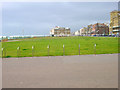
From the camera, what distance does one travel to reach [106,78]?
609cm

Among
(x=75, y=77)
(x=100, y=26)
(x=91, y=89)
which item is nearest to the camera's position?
(x=91, y=89)

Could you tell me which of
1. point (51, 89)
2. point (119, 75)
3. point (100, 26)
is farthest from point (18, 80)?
point (100, 26)

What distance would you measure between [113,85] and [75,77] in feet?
5.16

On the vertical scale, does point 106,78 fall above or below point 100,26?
below

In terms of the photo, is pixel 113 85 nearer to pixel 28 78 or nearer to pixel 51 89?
pixel 51 89

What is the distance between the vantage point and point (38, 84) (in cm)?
548

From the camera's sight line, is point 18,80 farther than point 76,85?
Yes

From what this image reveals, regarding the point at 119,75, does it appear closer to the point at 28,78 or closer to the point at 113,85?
the point at 113,85

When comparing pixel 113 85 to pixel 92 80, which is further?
pixel 92 80

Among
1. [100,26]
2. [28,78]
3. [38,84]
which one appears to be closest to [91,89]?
[38,84]

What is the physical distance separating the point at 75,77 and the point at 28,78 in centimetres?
192

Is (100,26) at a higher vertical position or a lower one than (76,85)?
higher

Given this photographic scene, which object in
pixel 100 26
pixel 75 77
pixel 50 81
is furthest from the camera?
pixel 100 26

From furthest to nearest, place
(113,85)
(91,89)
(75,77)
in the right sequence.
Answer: (75,77)
(113,85)
(91,89)
